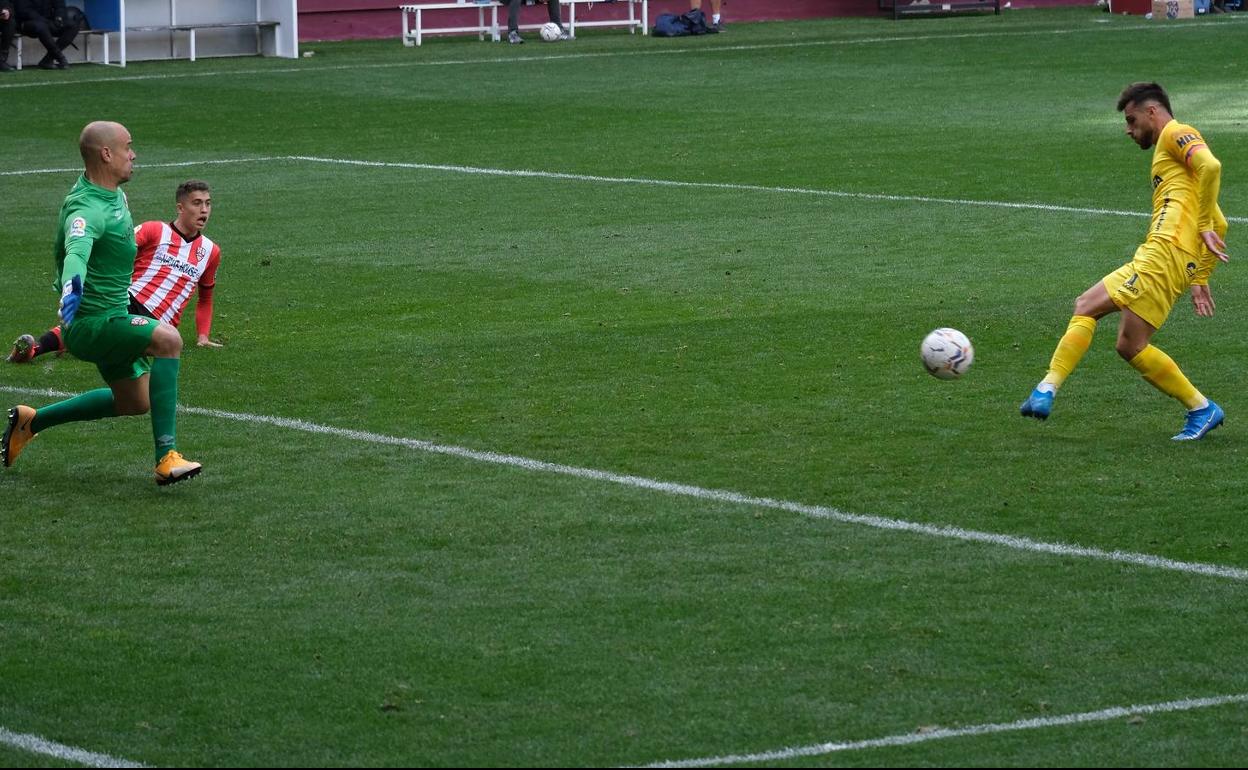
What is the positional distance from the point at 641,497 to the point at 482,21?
3232 centimetres

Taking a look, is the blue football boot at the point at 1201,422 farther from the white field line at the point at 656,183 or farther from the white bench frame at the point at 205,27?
the white bench frame at the point at 205,27

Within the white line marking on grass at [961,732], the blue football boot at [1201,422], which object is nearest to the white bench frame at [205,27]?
the blue football boot at [1201,422]

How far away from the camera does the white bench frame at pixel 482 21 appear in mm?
38750

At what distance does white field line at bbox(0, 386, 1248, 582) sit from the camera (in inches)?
311

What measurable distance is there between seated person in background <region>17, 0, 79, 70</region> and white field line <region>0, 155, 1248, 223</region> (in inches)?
473

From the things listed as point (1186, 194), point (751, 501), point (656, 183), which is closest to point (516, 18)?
point (656, 183)

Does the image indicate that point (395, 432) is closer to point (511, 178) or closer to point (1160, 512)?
point (1160, 512)

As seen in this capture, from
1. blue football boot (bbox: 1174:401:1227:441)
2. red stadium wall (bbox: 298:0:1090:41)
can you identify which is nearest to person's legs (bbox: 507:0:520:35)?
red stadium wall (bbox: 298:0:1090:41)

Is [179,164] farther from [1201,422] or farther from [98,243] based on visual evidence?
[1201,422]

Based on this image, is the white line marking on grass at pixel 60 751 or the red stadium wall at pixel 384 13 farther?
the red stadium wall at pixel 384 13

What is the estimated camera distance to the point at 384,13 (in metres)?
41.7

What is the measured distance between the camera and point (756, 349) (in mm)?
12344

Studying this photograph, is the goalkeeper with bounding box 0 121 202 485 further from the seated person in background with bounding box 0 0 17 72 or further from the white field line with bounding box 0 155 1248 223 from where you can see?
the seated person in background with bounding box 0 0 17 72

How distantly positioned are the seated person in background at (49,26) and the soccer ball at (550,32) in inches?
337
